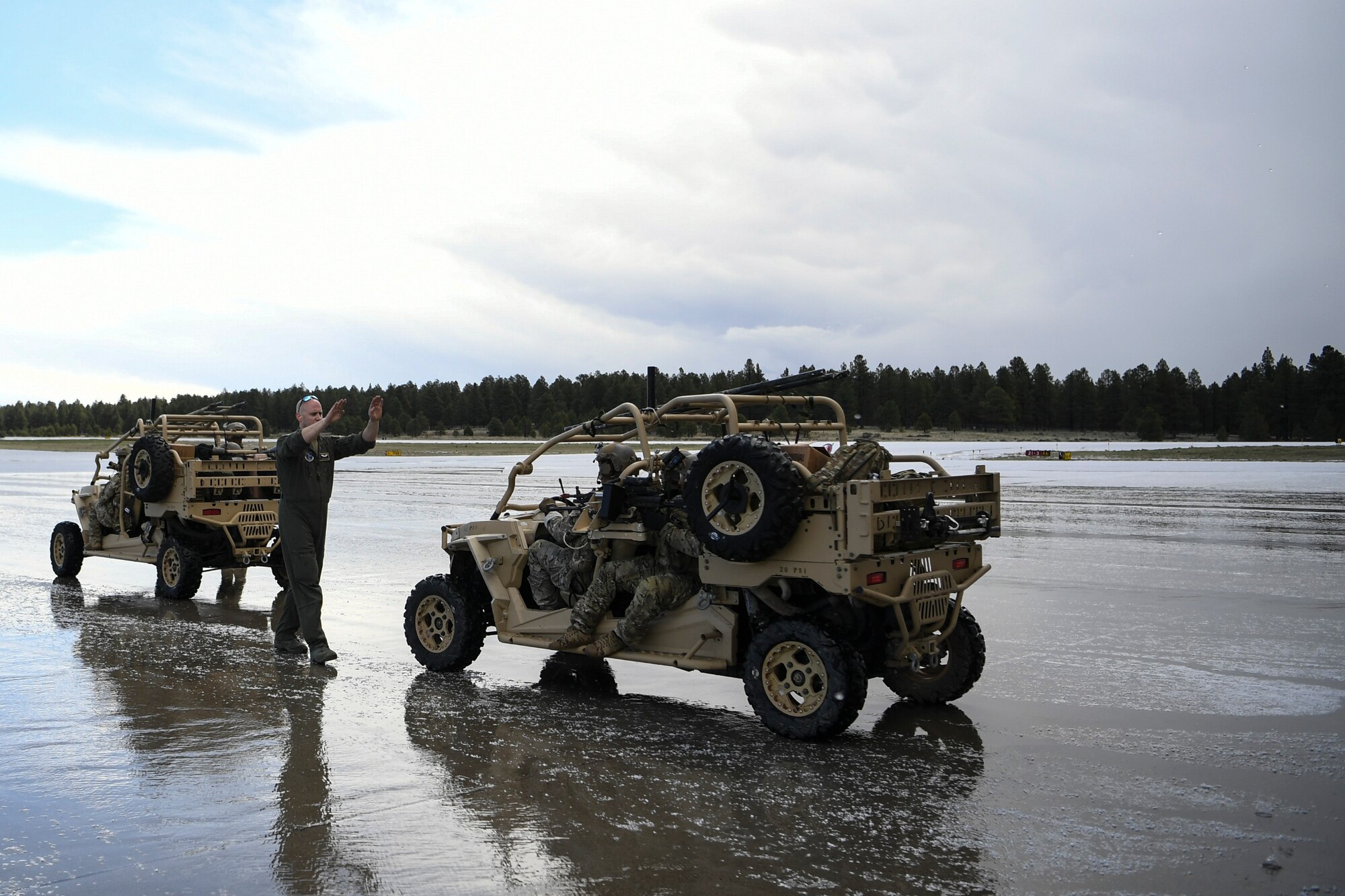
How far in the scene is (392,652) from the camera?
8.95 meters

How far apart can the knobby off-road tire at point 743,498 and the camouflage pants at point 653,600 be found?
1.87 ft

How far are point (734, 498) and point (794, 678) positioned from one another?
42.4 inches

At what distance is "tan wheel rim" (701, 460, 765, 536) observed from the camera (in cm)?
625

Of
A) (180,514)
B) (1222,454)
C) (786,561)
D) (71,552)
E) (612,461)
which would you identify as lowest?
(71,552)

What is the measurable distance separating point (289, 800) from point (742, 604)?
278 centimetres

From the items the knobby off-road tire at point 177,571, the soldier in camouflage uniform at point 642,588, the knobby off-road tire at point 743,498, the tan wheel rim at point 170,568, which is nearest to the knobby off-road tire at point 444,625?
the soldier in camouflage uniform at point 642,588

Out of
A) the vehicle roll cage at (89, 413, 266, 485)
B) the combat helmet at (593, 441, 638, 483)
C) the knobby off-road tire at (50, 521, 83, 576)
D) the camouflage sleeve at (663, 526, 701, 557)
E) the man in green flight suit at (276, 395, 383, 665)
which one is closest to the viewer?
the camouflage sleeve at (663, 526, 701, 557)

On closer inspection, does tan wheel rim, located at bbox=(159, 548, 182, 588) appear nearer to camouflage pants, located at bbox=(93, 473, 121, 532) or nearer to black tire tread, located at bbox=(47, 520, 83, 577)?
camouflage pants, located at bbox=(93, 473, 121, 532)

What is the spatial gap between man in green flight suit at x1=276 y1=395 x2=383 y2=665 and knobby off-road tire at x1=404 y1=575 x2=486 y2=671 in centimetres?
68

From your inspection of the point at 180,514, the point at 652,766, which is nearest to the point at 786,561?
the point at 652,766

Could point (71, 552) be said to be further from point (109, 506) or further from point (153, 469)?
point (153, 469)

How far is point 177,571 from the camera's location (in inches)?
469

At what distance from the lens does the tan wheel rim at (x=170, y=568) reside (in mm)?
11945

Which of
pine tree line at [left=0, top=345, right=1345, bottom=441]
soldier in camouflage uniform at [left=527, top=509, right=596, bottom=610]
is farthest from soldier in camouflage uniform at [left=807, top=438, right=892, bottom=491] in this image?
pine tree line at [left=0, top=345, right=1345, bottom=441]
